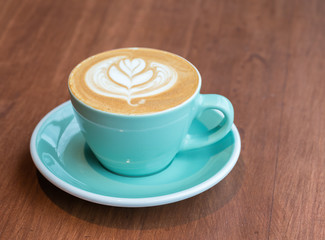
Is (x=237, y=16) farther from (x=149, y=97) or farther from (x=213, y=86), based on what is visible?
(x=149, y=97)

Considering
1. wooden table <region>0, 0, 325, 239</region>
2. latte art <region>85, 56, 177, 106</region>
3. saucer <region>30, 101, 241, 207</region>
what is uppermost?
latte art <region>85, 56, 177, 106</region>

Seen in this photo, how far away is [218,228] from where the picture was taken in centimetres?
59

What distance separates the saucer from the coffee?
111mm

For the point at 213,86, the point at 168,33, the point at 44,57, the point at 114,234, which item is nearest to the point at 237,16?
the point at 168,33

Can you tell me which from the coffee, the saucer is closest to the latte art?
the coffee

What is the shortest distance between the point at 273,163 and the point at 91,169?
0.98 feet

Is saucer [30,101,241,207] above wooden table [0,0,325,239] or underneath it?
above

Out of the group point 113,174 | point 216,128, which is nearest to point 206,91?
point 216,128

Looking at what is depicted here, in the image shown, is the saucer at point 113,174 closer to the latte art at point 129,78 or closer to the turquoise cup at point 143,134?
the turquoise cup at point 143,134

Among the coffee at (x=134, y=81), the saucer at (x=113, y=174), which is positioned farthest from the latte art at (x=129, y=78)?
the saucer at (x=113, y=174)

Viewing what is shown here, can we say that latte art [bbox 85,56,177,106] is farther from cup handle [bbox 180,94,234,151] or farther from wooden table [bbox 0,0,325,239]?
wooden table [bbox 0,0,325,239]

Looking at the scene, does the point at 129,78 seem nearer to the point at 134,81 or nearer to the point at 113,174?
the point at 134,81

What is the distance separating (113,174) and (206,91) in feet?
1.07

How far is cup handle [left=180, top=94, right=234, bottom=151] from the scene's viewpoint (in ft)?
2.08
